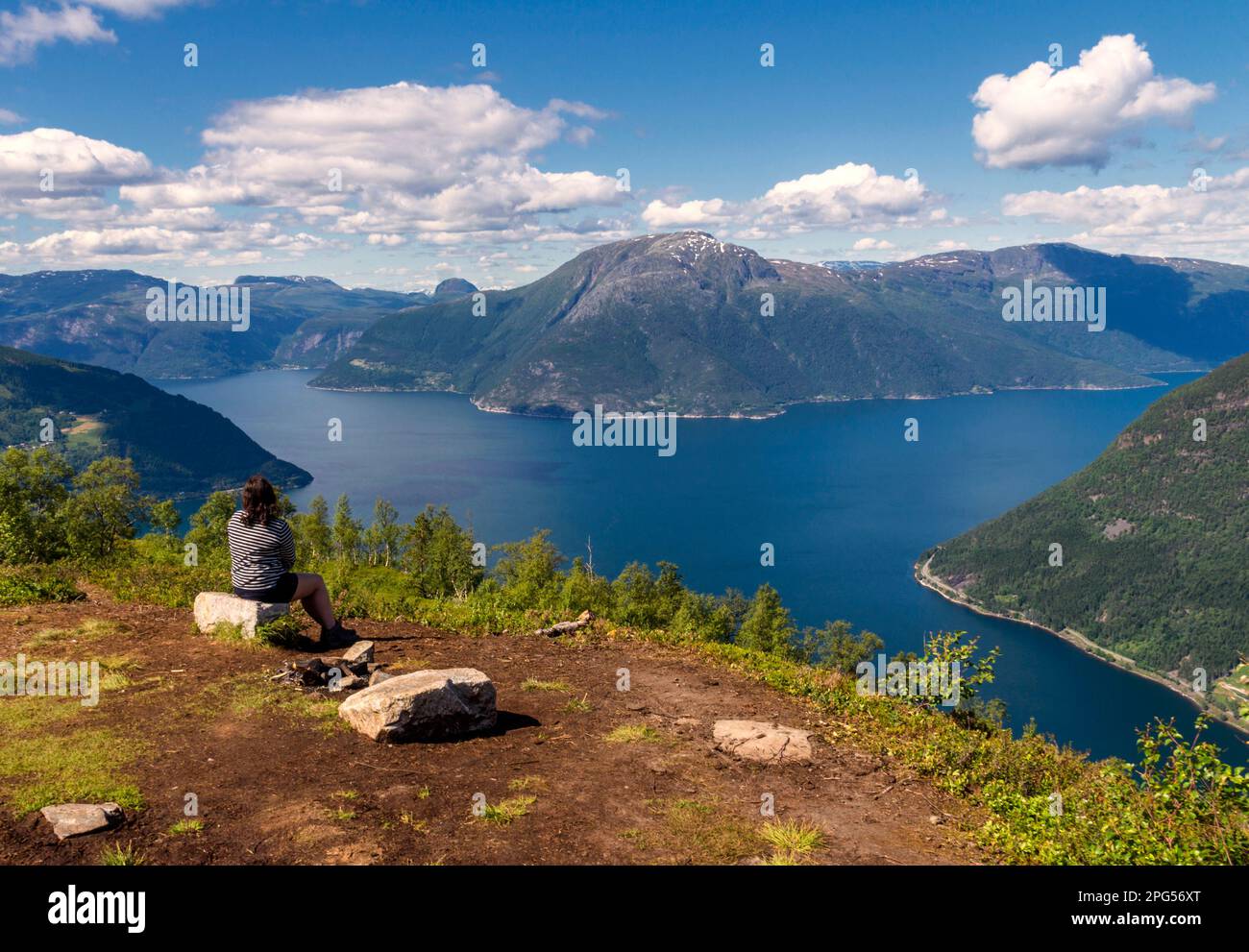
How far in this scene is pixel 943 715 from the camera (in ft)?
47.0

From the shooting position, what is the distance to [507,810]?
9.59 m

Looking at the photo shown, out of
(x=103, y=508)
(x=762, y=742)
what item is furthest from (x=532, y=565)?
(x=762, y=742)

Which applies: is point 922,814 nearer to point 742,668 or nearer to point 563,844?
point 563,844

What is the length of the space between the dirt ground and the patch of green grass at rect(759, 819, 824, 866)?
0.08 meters

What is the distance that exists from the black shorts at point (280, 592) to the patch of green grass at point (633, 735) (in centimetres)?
726

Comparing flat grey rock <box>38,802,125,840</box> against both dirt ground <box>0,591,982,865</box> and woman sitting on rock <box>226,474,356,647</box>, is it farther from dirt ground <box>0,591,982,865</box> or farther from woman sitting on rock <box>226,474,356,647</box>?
woman sitting on rock <box>226,474,356,647</box>

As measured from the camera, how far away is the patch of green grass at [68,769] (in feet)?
30.6

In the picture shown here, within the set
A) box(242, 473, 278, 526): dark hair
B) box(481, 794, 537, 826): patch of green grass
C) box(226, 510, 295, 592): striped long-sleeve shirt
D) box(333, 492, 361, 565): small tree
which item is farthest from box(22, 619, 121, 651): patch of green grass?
box(333, 492, 361, 565): small tree

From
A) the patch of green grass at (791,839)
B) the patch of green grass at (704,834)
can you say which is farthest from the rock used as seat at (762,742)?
the patch of green grass at (791,839)

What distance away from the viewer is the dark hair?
47.3ft

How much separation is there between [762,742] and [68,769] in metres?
9.96

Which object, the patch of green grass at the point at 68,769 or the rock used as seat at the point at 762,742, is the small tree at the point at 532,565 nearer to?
the rock used as seat at the point at 762,742

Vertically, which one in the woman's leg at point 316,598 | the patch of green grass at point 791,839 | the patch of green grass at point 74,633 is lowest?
the patch of green grass at point 791,839

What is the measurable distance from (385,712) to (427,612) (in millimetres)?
7994
